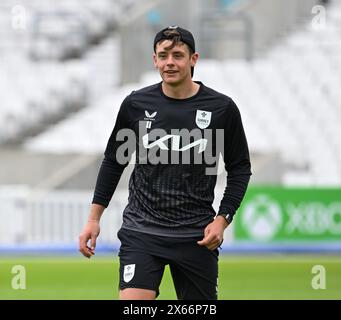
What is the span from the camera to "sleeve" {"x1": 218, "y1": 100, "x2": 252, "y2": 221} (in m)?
5.61

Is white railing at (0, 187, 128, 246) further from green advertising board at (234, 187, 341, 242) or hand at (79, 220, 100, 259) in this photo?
hand at (79, 220, 100, 259)

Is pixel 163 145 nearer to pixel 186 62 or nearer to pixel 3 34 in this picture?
pixel 186 62

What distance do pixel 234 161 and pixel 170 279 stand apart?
4854 mm

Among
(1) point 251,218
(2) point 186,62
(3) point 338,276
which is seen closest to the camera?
(2) point 186,62

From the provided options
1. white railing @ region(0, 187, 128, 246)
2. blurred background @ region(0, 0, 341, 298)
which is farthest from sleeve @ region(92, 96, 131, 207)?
white railing @ region(0, 187, 128, 246)

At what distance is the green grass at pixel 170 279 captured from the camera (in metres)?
9.97

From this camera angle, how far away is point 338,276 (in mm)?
10789

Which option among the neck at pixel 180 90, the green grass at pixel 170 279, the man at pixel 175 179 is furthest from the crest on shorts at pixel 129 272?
the green grass at pixel 170 279

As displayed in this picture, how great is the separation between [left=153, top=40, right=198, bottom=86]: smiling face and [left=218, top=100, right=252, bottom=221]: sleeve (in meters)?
0.33

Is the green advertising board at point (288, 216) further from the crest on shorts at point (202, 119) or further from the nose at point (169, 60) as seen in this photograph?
the nose at point (169, 60)

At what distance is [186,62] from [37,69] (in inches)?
565

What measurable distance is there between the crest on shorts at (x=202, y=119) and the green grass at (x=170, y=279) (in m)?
4.26

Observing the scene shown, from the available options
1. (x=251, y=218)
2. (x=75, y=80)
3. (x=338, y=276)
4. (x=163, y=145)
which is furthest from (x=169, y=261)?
(x=75, y=80)

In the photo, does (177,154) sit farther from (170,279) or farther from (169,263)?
(170,279)
